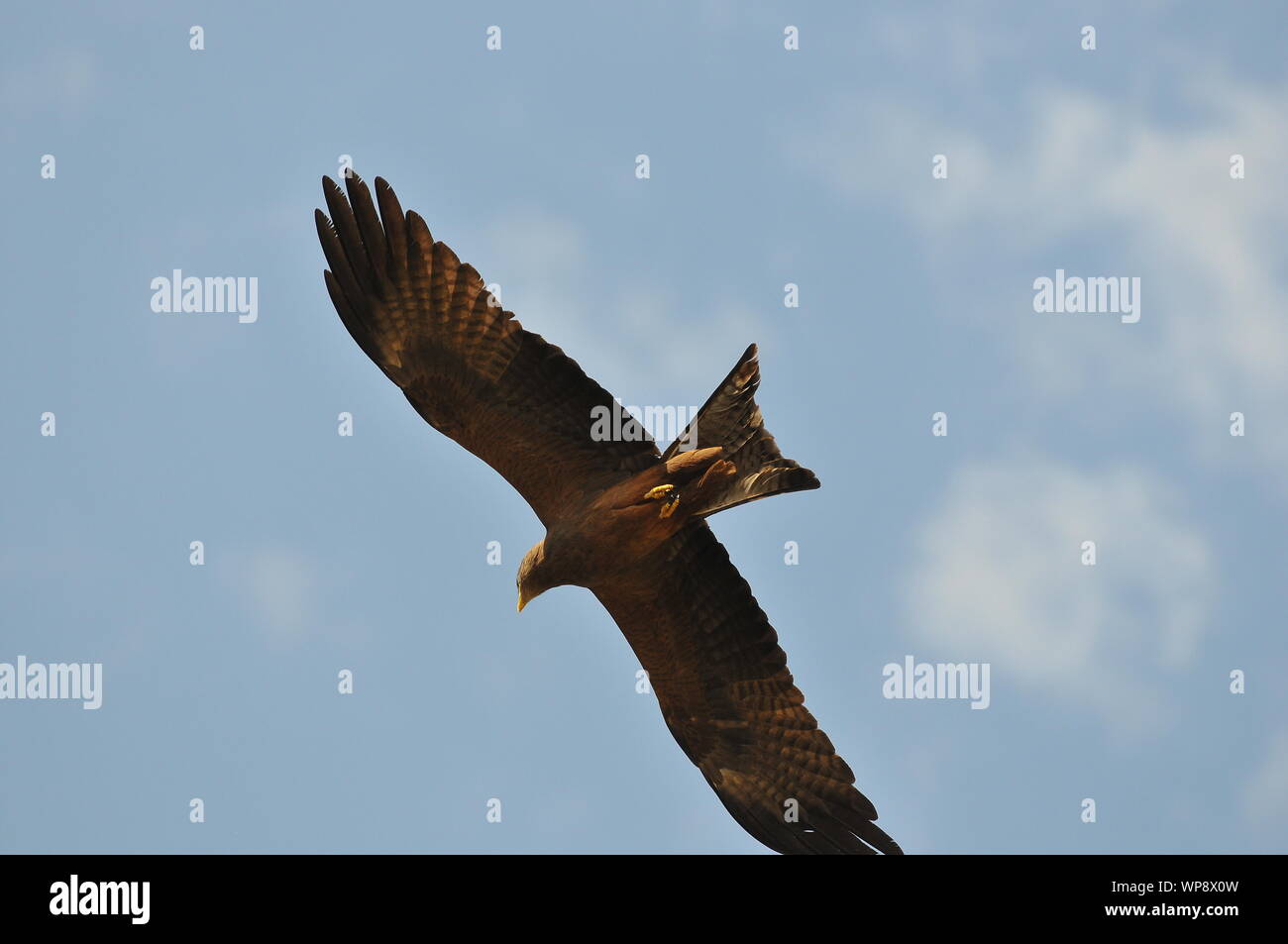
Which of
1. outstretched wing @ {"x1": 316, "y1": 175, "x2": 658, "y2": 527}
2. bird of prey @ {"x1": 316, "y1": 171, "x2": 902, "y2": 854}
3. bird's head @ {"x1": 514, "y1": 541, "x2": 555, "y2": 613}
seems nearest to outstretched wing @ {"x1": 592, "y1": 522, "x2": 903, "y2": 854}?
bird of prey @ {"x1": 316, "y1": 171, "x2": 902, "y2": 854}

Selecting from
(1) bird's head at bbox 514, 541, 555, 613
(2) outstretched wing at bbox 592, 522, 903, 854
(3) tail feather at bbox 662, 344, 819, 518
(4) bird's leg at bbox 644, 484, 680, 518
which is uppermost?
(3) tail feather at bbox 662, 344, 819, 518

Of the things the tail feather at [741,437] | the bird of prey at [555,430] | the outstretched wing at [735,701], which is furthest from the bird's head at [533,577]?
the tail feather at [741,437]

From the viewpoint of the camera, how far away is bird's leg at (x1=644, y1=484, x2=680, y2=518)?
14.1 meters

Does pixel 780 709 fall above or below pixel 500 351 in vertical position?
below

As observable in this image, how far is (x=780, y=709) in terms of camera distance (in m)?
15.7

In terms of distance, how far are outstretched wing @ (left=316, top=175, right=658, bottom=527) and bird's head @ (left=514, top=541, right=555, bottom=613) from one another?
2.13 feet

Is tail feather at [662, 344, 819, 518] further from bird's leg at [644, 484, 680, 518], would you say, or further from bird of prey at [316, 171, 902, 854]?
bird's leg at [644, 484, 680, 518]

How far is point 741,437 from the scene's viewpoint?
46.5ft

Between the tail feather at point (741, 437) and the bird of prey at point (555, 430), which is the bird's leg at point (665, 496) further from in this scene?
the tail feather at point (741, 437)
